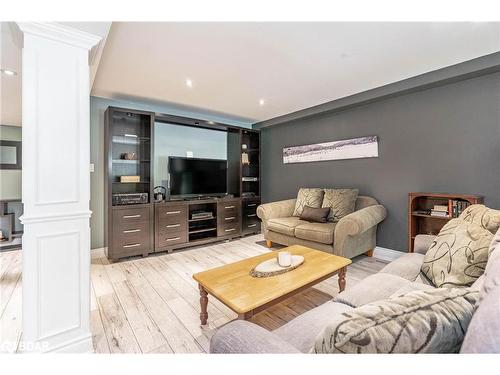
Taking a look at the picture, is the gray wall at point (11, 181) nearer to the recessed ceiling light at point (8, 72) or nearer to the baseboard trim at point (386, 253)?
the recessed ceiling light at point (8, 72)

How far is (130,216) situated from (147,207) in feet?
0.80

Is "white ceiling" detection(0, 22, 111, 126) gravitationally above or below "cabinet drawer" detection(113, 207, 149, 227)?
above

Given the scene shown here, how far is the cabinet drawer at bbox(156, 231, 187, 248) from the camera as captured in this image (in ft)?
11.1

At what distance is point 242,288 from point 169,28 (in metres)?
2.04

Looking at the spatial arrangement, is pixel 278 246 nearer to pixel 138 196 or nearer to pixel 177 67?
pixel 138 196

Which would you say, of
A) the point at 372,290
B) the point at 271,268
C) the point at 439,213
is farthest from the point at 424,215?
the point at 271,268

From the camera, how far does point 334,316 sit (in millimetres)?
1172

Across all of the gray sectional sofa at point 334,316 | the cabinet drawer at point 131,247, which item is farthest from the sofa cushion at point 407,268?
the cabinet drawer at point 131,247

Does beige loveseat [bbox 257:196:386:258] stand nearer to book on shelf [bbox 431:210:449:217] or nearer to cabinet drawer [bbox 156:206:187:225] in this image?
book on shelf [bbox 431:210:449:217]

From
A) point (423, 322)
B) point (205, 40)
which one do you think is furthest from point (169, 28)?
point (423, 322)

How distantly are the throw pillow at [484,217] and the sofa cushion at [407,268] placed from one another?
444 millimetres

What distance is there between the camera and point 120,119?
3.44 meters

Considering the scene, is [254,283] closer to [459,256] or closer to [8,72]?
[459,256]

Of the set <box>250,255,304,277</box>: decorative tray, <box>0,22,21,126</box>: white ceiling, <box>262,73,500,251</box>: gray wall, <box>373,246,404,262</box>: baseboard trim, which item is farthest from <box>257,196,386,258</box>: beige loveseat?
<box>0,22,21,126</box>: white ceiling
